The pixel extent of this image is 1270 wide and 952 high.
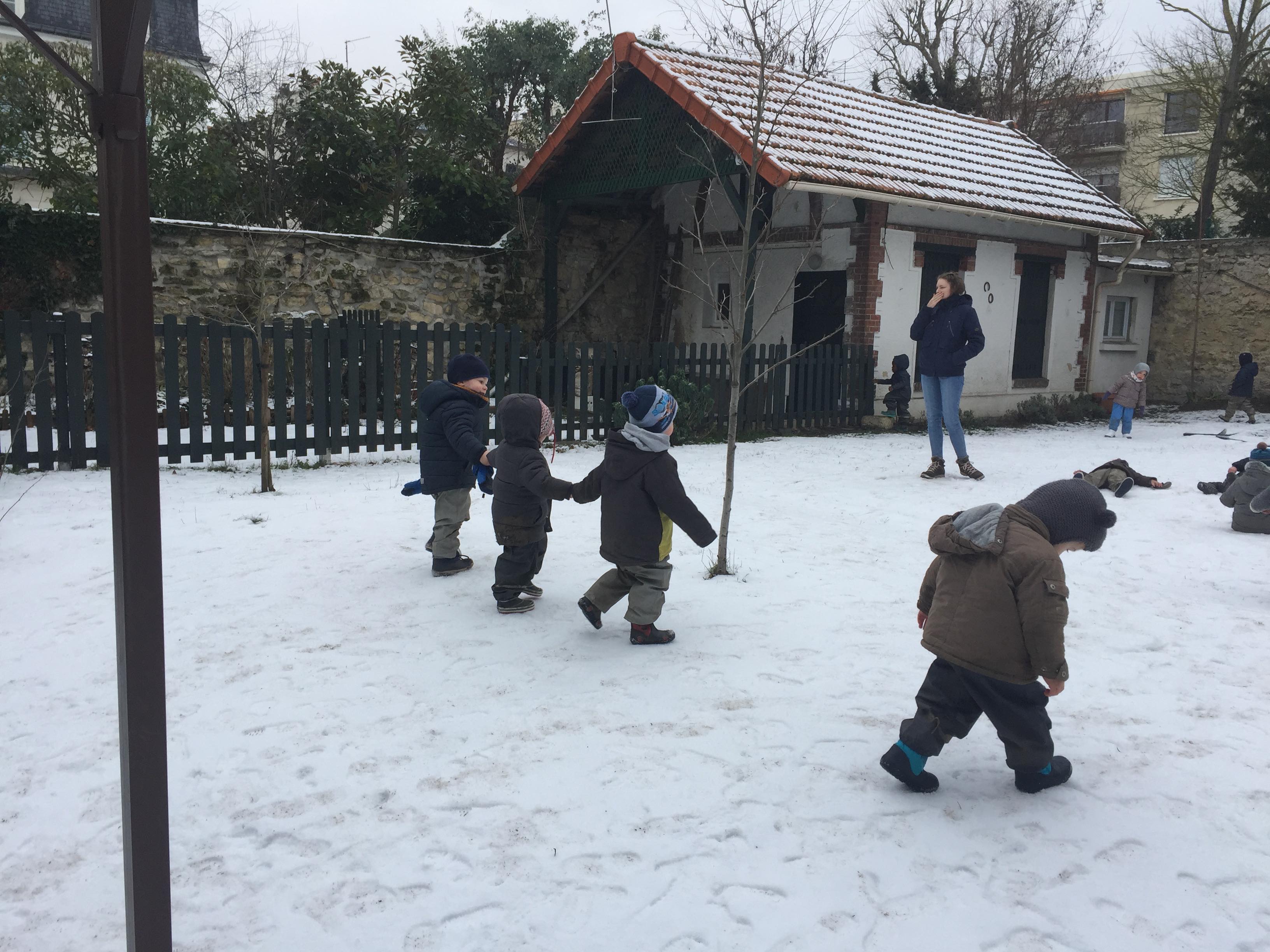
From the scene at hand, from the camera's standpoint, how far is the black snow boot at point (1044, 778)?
312 cm

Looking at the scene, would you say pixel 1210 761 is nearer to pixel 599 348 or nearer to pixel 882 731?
pixel 882 731

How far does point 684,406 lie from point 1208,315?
12.0 m

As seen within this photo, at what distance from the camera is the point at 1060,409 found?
1547cm

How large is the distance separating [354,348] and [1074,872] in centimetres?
771

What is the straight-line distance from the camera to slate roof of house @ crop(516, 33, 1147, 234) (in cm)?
1126

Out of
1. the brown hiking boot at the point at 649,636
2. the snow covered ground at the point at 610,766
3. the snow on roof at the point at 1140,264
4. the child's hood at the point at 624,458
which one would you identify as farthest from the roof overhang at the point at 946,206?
the brown hiking boot at the point at 649,636

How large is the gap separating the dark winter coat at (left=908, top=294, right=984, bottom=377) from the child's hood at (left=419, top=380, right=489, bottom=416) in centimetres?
491

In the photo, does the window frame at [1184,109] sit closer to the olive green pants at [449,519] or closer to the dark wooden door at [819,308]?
the dark wooden door at [819,308]

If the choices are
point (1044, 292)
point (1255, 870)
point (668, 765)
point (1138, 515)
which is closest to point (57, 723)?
point (668, 765)

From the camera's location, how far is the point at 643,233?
15.6 metres

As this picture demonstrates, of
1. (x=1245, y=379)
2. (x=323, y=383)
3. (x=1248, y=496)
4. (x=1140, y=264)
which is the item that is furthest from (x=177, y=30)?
(x=1245, y=379)

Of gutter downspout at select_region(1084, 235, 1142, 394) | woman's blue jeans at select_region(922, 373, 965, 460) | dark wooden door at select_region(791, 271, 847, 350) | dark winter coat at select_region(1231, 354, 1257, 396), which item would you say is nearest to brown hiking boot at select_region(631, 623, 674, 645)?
woman's blue jeans at select_region(922, 373, 965, 460)

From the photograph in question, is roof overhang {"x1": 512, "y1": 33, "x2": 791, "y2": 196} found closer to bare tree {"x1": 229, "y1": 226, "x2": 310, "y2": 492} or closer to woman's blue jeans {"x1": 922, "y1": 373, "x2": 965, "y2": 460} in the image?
woman's blue jeans {"x1": 922, "y1": 373, "x2": 965, "y2": 460}

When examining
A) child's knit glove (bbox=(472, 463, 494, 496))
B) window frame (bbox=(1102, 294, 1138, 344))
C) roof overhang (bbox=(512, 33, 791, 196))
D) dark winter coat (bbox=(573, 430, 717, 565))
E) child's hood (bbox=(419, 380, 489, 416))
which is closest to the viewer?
dark winter coat (bbox=(573, 430, 717, 565))
